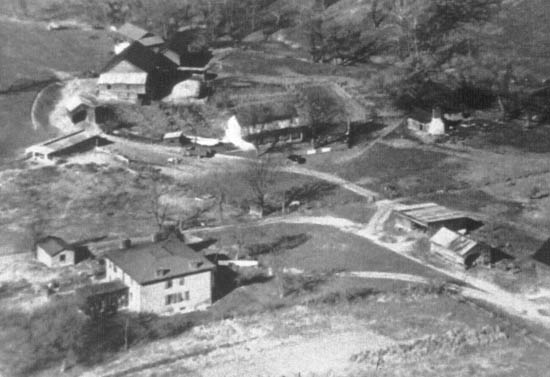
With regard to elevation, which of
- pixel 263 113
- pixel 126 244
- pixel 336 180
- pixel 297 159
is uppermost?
pixel 263 113

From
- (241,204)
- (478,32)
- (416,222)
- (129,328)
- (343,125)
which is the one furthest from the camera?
(478,32)

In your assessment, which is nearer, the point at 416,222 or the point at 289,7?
the point at 416,222

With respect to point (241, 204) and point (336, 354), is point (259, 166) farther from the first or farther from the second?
point (336, 354)

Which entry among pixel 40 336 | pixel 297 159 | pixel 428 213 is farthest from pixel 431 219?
pixel 40 336

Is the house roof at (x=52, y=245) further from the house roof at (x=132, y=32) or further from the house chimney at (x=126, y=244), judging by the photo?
the house roof at (x=132, y=32)

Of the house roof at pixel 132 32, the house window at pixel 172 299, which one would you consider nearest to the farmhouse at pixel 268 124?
the house roof at pixel 132 32

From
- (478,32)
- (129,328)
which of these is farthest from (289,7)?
(129,328)

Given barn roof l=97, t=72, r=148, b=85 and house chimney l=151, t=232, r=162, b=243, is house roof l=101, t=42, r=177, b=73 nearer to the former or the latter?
barn roof l=97, t=72, r=148, b=85

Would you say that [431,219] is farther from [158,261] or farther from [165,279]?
[165,279]
